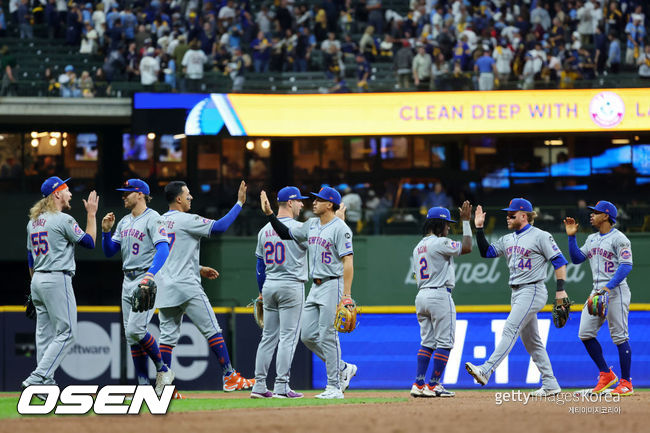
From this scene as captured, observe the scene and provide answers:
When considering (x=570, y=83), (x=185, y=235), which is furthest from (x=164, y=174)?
(x=185, y=235)

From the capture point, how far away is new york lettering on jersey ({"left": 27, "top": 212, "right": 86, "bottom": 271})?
361 inches

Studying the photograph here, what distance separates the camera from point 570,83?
73.3 feet

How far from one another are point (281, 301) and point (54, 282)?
203 centimetres

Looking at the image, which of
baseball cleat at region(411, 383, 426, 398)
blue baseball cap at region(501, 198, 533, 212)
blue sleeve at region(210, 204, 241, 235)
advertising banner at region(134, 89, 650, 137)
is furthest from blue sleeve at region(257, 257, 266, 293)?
advertising banner at region(134, 89, 650, 137)

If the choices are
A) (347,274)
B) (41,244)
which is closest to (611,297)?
(347,274)

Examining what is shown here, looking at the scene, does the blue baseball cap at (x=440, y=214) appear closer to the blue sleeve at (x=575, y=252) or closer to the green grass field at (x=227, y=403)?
the blue sleeve at (x=575, y=252)

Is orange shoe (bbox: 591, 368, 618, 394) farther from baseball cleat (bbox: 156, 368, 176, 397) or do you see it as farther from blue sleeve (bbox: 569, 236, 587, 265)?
baseball cleat (bbox: 156, 368, 176, 397)

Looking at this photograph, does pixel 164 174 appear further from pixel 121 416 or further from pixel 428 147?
pixel 121 416

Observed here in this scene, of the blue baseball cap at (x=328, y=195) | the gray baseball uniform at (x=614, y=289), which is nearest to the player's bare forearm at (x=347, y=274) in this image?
the blue baseball cap at (x=328, y=195)

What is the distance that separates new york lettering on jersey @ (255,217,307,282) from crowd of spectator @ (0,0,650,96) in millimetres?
13165

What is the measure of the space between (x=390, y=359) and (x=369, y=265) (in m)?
9.63

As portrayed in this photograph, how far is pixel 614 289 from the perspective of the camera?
33.6 ft

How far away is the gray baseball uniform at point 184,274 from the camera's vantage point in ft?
31.6

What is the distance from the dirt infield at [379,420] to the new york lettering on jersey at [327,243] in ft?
4.24
